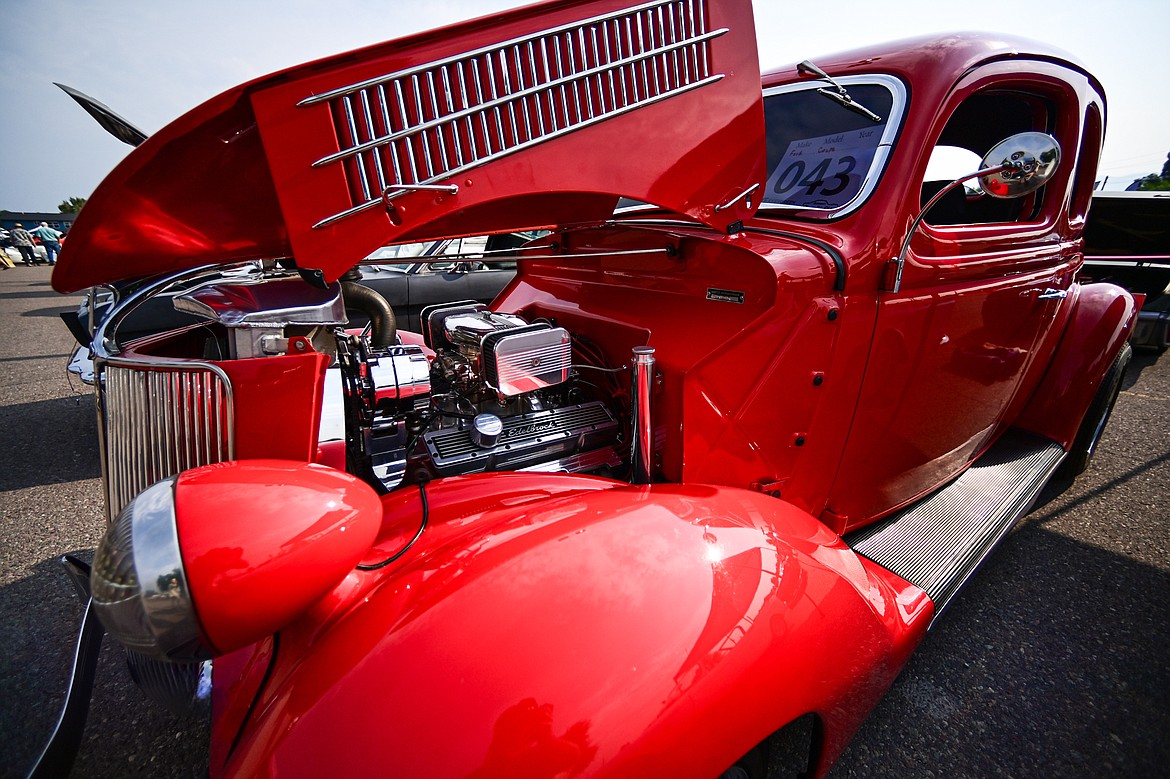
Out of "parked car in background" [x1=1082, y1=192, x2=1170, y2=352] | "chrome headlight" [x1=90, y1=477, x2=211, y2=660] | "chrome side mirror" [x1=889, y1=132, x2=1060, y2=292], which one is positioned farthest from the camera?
"parked car in background" [x1=1082, y1=192, x2=1170, y2=352]

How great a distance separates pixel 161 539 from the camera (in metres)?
0.87

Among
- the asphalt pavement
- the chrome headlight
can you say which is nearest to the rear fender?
the asphalt pavement

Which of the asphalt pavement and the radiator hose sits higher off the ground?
the radiator hose

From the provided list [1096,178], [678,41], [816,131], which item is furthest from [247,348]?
[1096,178]

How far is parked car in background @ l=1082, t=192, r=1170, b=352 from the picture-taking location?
5.86 metres

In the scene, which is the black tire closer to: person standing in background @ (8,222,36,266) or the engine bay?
the engine bay

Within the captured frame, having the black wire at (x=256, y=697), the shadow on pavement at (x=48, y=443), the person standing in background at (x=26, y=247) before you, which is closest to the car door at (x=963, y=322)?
the black wire at (x=256, y=697)

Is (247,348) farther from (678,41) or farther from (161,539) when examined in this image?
(678,41)

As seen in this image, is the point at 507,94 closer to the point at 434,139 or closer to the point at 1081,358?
the point at 434,139

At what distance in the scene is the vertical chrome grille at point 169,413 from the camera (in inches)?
52.2

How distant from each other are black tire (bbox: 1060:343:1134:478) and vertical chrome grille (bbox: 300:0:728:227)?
3.10m

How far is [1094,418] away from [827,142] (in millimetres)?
2472

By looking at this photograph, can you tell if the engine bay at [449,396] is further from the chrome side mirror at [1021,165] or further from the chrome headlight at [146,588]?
the chrome side mirror at [1021,165]

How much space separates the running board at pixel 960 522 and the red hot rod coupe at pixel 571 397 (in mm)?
22
